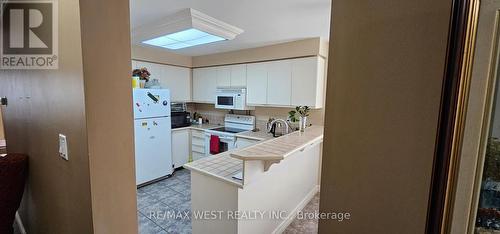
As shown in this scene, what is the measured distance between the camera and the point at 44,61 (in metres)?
1.11

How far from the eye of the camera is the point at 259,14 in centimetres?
212

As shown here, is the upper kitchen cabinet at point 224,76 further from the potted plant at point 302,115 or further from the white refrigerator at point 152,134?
the potted plant at point 302,115

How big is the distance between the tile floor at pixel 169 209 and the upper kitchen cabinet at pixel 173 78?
1722 mm

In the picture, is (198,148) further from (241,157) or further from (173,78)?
(241,157)

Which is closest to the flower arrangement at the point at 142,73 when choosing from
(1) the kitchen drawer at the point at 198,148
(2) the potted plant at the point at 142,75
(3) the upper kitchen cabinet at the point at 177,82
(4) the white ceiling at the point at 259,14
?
(2) the potted plant at the point at 142,75

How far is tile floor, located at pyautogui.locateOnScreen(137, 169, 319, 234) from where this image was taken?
94.3 inches

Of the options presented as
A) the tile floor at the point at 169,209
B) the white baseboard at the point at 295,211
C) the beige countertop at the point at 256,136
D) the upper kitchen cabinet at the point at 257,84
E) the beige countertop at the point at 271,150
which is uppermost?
the upper kitchen cabinet at the point at 257,84

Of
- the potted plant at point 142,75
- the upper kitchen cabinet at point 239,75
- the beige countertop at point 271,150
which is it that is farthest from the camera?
the upper kitchen cabinet at point 239,75

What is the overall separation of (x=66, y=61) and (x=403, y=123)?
1322mm

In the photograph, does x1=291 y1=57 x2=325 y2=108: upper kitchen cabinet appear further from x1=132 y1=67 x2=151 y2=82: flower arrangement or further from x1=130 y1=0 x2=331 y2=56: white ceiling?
x1=132 y1=67 x2=151 y2=82: flower arrangement

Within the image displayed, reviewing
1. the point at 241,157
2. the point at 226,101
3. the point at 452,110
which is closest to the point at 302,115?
the point at 226,101

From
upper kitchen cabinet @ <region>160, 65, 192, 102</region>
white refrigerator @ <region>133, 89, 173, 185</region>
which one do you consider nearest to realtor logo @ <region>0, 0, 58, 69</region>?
white refrigerator @ <region>133, 89, 173, 185</region>

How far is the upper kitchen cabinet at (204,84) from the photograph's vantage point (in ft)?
13.9

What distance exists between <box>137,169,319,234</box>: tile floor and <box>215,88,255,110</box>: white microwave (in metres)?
1.54
